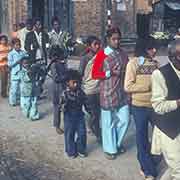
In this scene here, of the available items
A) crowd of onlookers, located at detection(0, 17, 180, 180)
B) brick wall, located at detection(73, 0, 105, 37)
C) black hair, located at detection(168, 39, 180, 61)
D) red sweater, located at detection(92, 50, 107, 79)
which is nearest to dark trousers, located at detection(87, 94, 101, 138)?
crowd of onlookers, located at detection(0, 17, 180, 180)

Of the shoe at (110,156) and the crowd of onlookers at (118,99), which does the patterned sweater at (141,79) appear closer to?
the crowd of onlookers at (118,99)

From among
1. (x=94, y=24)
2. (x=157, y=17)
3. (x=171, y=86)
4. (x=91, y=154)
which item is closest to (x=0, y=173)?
(x=91, y=154)

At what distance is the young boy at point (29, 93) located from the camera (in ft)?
33.0

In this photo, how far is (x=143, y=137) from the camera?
275 inches

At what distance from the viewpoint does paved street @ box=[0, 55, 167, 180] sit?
7.33 metres

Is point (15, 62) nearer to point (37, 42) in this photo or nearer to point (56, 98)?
point (37, 42)

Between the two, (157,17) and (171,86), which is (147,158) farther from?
(157,17)

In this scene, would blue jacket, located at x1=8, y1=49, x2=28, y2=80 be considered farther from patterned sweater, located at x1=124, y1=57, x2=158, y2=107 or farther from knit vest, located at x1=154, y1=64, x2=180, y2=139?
knit vest, located at x1=154, y1=64, x2=180, y2=139

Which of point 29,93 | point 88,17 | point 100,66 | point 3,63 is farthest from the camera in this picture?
point 88,17

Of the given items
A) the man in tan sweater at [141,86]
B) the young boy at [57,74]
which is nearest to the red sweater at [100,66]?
the man in tan sweater at [141,86]

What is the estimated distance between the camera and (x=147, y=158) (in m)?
6.99

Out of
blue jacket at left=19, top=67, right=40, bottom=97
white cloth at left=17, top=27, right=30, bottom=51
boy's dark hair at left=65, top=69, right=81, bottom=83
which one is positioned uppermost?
boy's dark hair at left=65, top=69, right=81, bottom=83

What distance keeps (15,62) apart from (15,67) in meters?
0.10

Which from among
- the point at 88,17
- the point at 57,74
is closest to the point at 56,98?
the point at 57,74
